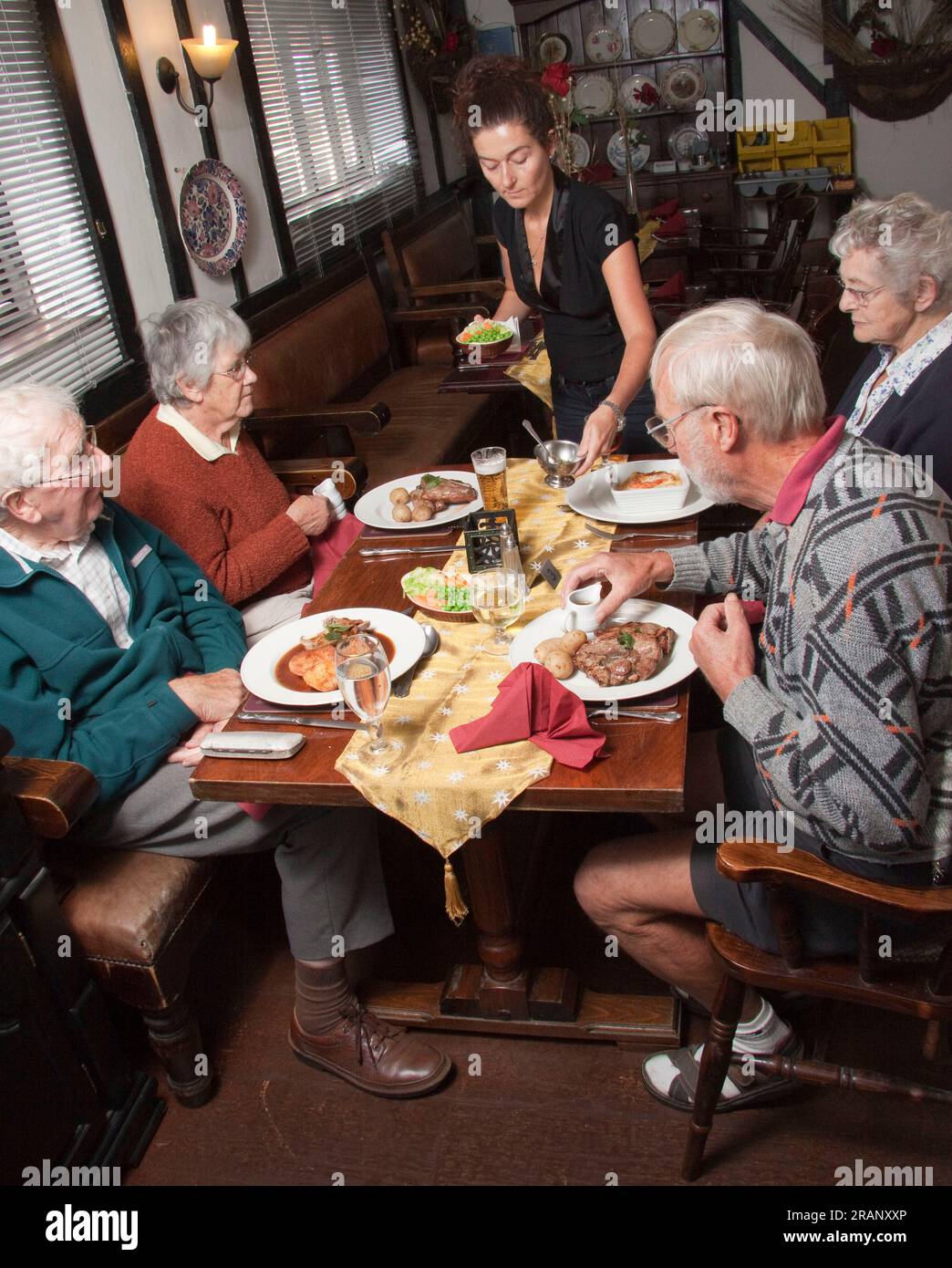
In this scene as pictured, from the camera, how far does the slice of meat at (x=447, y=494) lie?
245cm

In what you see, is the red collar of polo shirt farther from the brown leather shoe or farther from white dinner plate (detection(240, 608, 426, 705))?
the brown leather shoe

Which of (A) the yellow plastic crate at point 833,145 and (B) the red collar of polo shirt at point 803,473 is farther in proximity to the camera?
(A) the yellow plastic crate at point 833,145

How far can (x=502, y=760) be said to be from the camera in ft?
5.27

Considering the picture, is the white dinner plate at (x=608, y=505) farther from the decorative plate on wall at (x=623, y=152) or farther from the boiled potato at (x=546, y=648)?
the decorative plate on wall at (x=623, y=152)

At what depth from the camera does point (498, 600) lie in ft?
6.01

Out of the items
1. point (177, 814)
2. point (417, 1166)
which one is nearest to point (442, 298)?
point (177, 814)

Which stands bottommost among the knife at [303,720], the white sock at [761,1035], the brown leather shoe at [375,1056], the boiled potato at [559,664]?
the brown leather shoe at [375,1056]

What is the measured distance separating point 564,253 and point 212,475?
1.18 metres

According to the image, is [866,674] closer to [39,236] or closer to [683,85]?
[39,236]

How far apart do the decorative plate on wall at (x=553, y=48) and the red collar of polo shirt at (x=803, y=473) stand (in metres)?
6.55

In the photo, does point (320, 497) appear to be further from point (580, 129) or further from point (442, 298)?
point (580, 129)

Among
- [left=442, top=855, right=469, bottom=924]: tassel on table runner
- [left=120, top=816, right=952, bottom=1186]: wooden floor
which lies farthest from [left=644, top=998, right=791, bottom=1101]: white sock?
[left=442, top=855, right=469, bottom=924]: tassel on table runner

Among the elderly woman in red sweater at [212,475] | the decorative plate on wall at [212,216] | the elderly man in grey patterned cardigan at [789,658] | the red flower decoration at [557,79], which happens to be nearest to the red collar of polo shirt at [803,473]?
the elderly man in grey patterned cardigan at [789,658]

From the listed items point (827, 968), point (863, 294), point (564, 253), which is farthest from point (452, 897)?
point (564, 253)
